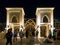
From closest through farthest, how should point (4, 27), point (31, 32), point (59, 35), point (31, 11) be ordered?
point (31, 32), point (59, 35), point (31, 11), point (4, 27)

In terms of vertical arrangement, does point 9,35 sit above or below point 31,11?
below

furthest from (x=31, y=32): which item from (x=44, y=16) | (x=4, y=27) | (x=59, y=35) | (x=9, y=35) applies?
(x=44, y=16)

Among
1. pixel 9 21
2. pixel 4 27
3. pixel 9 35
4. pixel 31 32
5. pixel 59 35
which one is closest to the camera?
pixel 9 35

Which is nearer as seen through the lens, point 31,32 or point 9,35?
point 9,35

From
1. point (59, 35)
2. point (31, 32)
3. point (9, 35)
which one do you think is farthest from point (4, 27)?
point (9, 35)

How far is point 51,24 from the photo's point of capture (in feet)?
148

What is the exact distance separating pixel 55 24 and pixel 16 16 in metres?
7.64

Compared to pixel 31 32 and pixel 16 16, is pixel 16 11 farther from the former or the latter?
pixel 31 32

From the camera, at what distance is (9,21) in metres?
47.7

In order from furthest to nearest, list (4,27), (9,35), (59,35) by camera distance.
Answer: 1. (4,27)
2. (59,35)
3. (9,35)

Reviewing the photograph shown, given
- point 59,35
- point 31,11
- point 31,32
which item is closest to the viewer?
point 31,32

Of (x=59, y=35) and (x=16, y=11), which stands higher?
(x=16, y=11)

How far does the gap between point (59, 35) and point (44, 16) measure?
14556 mm

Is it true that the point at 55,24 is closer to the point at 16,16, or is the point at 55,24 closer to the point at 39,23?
the point at 39,23
